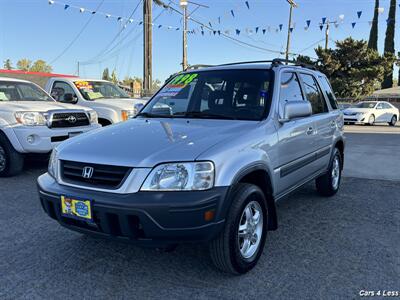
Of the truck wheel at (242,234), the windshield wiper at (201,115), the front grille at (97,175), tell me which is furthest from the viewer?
the windshield wiper at (201,115)

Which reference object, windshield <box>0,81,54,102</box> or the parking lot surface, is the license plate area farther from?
windshield <box>0,81,54,102</box>

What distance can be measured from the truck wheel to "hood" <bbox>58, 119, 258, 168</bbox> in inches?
18.6

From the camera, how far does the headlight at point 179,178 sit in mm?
2479

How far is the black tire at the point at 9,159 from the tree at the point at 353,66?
86.3ft

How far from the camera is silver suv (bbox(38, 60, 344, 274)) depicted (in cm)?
247

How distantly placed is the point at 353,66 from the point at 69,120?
1104 inches

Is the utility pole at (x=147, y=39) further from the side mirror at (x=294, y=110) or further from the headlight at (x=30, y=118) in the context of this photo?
the side mirror at (x=294, y=110)

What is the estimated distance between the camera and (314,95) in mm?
4676

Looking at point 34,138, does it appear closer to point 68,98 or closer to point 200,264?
point 68,98

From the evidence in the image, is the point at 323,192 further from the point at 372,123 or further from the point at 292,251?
the point at 372,123

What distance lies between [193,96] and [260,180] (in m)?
1.34

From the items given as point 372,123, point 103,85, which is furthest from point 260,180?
point 372,123

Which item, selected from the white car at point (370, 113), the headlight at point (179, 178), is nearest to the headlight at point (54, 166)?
the headlight at point (179, 178)

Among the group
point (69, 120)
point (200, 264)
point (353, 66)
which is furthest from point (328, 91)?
point (353, 66)
